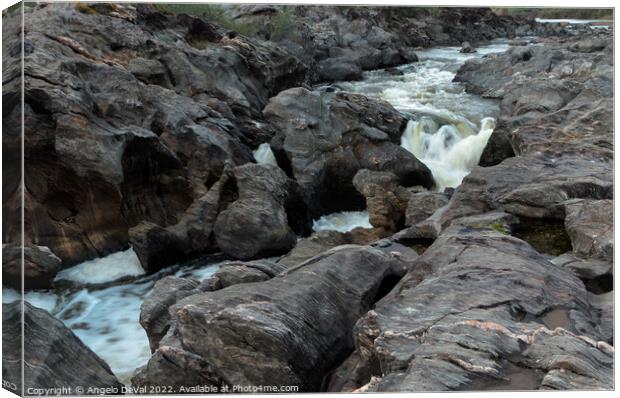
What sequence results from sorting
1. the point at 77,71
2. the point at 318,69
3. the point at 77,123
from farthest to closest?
the point at 318,69 → the point at 77,71 → the point at 77,123

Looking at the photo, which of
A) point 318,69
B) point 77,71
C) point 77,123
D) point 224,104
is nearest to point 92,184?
Result: point 77,123

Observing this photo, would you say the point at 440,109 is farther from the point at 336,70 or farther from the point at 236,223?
the point at 236,223

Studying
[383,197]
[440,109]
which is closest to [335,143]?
[383,197]

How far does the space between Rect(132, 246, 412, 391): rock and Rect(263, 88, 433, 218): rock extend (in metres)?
4.10

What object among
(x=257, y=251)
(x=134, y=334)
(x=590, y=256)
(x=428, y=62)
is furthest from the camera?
(x=428, y=62)

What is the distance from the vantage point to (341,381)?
5613 millimetres

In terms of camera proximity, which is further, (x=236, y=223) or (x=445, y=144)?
(x=445, y=144)

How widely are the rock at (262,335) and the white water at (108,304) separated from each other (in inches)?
30.9

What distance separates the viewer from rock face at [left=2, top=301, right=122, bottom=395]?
5.40 m

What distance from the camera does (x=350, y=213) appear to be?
9867mm

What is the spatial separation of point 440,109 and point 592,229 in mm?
8202

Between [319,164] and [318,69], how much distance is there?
3908mm

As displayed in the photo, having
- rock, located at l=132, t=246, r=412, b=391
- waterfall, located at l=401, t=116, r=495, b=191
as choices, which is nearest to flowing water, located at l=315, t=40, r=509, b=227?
waterfall, located at l=401, t=116, r=495, b=191

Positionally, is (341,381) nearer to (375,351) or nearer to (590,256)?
(375,351)
